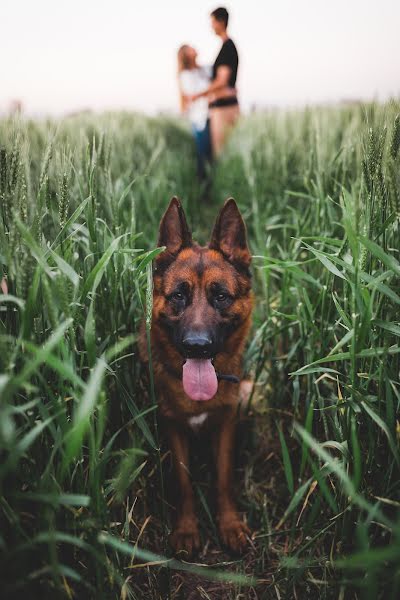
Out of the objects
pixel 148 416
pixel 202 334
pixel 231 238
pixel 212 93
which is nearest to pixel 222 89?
pixel 212 93

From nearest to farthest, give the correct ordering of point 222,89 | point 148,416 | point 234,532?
point 234,532, point 148,416, point 222,89

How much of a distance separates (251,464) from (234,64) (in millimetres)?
5552

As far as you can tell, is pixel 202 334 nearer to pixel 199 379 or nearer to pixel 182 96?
pixel 199 379

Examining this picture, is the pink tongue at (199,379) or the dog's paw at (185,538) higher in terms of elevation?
the pink tongue at (199,379)

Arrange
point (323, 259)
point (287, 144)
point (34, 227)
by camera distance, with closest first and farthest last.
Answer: point (34, 227)
point (323, 259)
point (287, 144)

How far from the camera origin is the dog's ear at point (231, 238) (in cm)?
208

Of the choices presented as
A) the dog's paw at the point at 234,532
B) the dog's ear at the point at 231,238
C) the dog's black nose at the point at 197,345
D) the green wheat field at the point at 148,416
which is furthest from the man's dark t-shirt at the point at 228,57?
the dog's paw at the point at 234,532

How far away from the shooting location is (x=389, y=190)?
1.43m

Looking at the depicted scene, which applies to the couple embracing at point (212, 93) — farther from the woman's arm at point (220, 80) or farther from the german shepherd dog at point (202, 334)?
the german shepherd dog at point (202, 334)

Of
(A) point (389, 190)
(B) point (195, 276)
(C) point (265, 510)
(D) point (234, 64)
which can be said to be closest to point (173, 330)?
(B) point (195, 276)

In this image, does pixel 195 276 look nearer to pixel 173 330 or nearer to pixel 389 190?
pixel 173 330

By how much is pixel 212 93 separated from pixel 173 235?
17.1 feet

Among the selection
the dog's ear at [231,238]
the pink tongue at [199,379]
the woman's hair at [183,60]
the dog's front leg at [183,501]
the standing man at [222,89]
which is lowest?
the dog's front leg at [183,501]

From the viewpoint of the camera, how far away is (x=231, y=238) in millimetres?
2135
